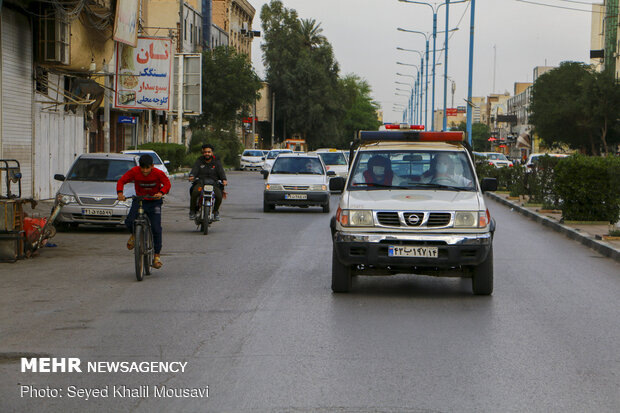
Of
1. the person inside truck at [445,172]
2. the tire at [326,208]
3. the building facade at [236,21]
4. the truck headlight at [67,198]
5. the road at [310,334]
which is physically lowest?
the tire at [326,208]

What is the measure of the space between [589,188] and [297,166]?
9.25 meters

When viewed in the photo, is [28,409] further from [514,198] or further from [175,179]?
[175,179]

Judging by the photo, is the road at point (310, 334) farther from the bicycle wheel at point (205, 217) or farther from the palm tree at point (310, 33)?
the palm tree at point (310, 33)

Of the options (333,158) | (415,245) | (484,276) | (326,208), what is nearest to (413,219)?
(415,245)

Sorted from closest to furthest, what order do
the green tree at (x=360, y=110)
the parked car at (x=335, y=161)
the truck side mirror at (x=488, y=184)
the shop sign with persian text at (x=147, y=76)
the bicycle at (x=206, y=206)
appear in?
the truck side mirror at (x=488, y=184)
the bicycle at (x=206, y=206)
the shop sign with persian text at (x=147, y=76)
the parked car at (x=335, y=161)
the green tree at (x=360, y=110)

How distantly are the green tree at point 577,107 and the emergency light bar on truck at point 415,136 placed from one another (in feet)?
214

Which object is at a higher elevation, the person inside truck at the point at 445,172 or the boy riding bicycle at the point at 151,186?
the person inside truck at the point at 445,172

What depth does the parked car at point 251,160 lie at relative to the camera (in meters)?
70.4

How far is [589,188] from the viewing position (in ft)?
69.8

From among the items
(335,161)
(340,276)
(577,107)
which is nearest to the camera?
(340,276)

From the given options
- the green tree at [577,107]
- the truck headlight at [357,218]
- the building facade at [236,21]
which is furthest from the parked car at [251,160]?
the truck headlight at [357,218]

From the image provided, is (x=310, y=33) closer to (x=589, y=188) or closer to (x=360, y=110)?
(x=360, y=110)

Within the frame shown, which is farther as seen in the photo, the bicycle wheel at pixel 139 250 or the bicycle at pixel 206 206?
the bicycle at pixel 206 206

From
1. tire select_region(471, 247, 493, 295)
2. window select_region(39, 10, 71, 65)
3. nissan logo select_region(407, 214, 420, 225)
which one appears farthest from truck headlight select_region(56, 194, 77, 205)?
tire select_region(471, 247, 493, 295)
